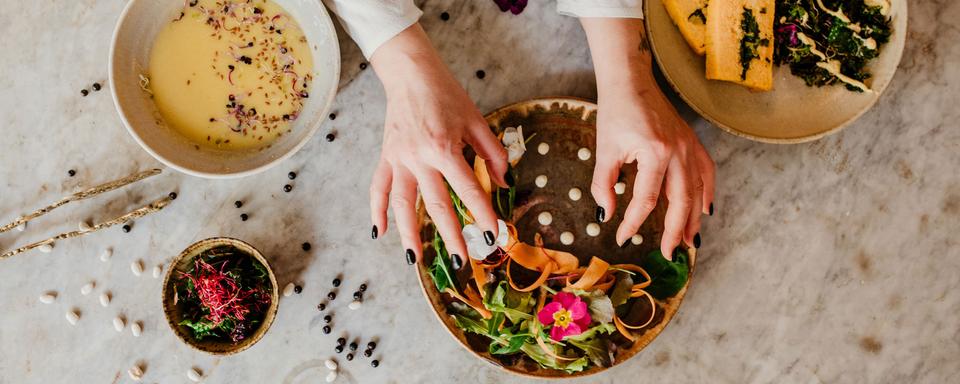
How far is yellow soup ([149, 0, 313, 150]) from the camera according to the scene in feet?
4.08

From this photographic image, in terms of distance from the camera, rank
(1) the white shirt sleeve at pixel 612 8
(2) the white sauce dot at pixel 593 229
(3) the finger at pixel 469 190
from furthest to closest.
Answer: (2) the white sauce dot at pixel 593 229, (1) the white shirt sleeve at pixel 612 8, (3) the finger at pixel 469 190

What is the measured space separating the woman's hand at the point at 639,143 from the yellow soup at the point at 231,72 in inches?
23.2

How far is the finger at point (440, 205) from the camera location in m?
1.07

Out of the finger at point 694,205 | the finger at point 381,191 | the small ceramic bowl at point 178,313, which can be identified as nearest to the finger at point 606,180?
the finger at point 694,205

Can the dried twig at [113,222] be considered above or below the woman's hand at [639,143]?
below

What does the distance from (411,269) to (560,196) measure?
0.37m

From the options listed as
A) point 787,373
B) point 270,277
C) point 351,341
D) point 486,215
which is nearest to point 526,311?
point 486,215

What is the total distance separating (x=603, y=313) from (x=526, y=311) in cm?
15

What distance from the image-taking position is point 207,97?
49.2 inches

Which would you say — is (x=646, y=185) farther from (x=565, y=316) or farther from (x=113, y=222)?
(x=113, y=222)

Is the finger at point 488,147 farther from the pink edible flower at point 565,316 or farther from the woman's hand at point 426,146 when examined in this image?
the pink edible flower at point 565,316

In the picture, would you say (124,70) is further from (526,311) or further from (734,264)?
(734,264)

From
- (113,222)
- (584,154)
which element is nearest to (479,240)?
(584,154)

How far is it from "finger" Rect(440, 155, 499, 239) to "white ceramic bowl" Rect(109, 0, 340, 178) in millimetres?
300
